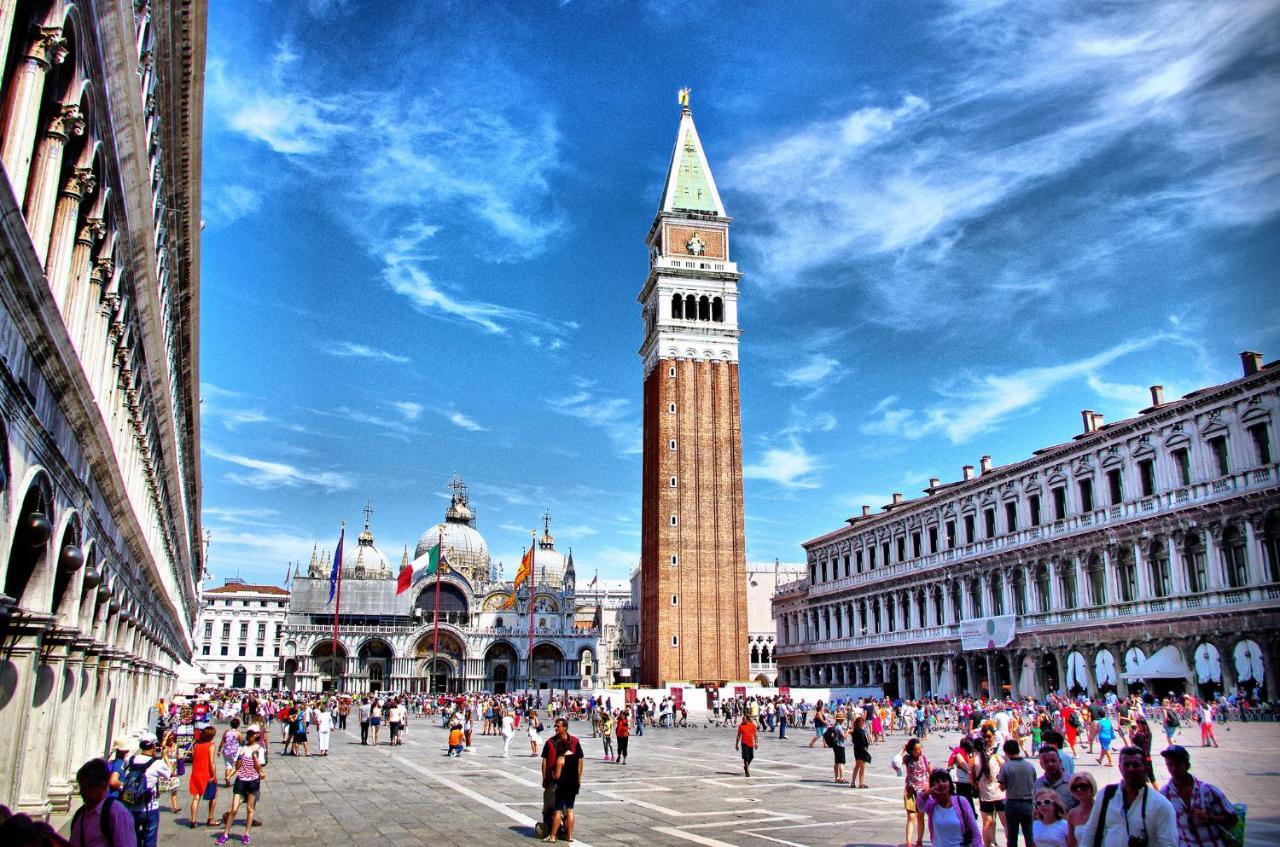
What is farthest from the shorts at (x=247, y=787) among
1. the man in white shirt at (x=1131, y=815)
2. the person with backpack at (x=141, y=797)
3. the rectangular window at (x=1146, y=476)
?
the rectangular window at (x=1146, y=476)

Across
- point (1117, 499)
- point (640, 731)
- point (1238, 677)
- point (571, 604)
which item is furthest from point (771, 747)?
point (571, 604)

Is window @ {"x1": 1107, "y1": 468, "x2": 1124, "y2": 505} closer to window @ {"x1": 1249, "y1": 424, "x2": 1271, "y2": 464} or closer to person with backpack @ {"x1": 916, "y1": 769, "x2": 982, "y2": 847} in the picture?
window @ {"x1": 1249, "y1": 424, "x2": 1271, "y2": 464}

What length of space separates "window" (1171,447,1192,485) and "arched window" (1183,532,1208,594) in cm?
214

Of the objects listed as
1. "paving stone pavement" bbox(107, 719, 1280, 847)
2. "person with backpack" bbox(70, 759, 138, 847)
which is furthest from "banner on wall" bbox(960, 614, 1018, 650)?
"person with backpack" bbox(70, 759, 138, 847)

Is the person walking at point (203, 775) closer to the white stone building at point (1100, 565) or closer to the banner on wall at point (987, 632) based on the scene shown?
the white stone building at point (1100, 565)

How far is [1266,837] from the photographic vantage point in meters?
12.2

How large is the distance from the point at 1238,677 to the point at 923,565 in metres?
22.2

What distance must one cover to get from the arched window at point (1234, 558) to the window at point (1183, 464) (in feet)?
9.60

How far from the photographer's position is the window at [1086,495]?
41.5m

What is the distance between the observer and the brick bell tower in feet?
211

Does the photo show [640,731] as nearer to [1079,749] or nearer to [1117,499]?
[1079,749]

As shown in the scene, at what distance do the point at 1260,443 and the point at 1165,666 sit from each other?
27.9 ft

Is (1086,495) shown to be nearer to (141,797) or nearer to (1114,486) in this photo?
(1114,486)

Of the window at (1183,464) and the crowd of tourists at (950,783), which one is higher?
the window at (1183,464)
